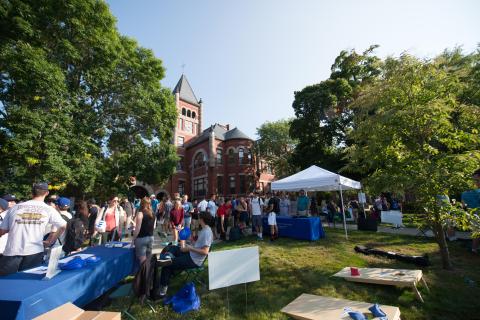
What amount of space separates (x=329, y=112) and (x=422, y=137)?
17086mm

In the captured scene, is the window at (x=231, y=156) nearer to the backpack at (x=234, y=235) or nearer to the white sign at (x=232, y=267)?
the backpack at (x=234, y=235)

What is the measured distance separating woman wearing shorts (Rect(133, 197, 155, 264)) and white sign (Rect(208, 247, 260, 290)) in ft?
6.36

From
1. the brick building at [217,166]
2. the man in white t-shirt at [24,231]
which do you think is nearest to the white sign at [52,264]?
the man in white t-shirt at [24,231]

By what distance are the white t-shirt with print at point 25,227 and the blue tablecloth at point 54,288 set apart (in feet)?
1.22

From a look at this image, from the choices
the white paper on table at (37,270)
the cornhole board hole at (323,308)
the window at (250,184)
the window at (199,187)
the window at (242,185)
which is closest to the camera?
the cornhole board hole at (323,308)

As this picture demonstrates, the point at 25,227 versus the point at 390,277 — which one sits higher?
the point at 25,227

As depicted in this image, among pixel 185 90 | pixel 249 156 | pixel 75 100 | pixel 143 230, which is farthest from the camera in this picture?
pixel 185 90

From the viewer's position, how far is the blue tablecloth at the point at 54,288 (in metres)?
2.67

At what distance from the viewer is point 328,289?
481 centimetres

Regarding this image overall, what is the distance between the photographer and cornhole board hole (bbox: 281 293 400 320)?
3.44 m

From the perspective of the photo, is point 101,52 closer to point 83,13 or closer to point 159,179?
point 83,13

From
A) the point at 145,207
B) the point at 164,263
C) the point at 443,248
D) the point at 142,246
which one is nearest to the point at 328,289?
the point at 164,263

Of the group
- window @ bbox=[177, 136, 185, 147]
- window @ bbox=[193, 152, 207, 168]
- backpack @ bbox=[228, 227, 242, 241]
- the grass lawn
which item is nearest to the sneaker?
the grass lawn

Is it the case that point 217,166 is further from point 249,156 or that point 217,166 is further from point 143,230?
point 143,230
